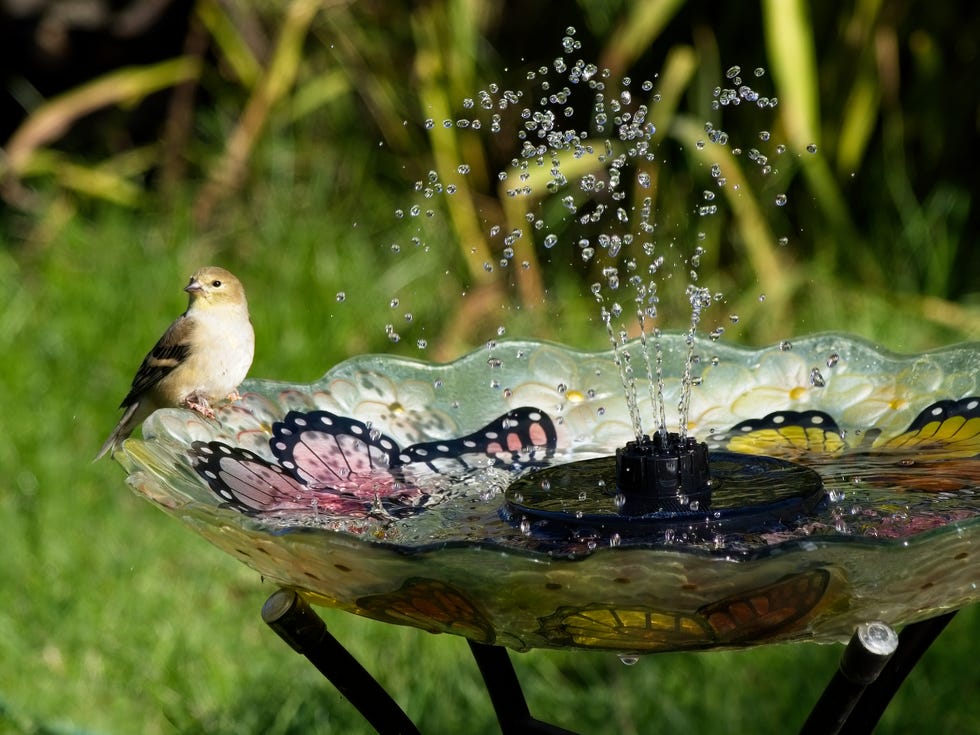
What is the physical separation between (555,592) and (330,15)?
4330 millimetres

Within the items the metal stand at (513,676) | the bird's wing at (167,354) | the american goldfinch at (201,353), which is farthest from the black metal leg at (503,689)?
the bird's wing at (167,354)

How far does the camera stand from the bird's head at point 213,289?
2863mm

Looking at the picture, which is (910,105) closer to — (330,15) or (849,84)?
(849,84)

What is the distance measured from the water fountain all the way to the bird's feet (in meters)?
0.03

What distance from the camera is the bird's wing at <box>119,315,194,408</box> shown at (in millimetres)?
2695

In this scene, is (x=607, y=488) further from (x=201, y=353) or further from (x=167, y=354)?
(x=167, y=354)

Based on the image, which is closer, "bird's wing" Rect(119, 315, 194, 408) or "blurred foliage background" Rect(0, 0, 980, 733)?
"bird's wing" Rect(119, 315, 194, 408)

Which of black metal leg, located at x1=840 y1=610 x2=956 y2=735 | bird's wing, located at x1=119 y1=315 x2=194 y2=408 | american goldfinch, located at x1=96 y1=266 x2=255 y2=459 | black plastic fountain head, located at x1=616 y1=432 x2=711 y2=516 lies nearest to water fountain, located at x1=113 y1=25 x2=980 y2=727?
black plastic fountain head, located at x1=616 y1=432 x2=711 y2=516

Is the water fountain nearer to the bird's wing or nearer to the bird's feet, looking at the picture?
the bird's feet

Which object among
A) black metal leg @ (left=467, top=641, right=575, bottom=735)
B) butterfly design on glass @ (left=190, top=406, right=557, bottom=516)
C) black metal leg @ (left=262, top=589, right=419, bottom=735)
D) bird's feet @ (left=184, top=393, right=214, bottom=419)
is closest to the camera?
black metal leg @ (left=262, top=589, right=419, bottom=735)

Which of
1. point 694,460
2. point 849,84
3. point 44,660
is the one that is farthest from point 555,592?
point 849,84

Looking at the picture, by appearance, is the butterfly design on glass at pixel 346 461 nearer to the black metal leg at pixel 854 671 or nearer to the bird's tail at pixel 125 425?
the black metal leg at pixel 854 671

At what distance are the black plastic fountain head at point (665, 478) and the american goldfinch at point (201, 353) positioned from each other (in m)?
0.96

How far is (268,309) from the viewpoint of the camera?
4785 mm
